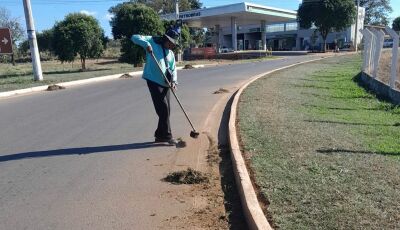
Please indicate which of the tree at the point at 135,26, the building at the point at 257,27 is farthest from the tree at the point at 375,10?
the tree at the point at 135,26

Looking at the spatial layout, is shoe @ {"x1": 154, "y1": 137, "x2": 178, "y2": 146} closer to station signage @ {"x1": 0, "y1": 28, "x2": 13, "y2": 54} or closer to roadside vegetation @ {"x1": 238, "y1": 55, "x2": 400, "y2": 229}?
roadside vegetation @ {"x1": 238, "y1": 55, "x2": 400, "y2": 229}

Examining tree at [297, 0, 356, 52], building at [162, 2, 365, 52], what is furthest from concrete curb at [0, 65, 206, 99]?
tree at [297, 0, 356, 52]

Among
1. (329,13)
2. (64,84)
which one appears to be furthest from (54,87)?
(329,13)

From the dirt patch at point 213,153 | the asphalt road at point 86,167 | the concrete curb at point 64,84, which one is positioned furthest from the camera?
the concrete curb at point 64,84

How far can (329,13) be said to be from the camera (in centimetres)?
6184

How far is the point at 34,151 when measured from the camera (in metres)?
6.99

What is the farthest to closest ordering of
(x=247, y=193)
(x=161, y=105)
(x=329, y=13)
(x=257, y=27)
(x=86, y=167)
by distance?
1. (x=257, y=27)
2. (x=329, y=13)
3. (x=161, y=105)
4. (x=86, y=167)
5. (x=247, y=193)

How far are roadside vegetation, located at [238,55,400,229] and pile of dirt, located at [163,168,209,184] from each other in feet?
2.12

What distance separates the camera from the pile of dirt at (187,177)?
5.43 meters

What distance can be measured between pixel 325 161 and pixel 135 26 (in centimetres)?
3029

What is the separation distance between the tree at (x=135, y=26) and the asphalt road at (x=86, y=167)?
22931 mm

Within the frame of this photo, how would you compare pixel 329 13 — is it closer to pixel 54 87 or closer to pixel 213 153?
pixel 54 87

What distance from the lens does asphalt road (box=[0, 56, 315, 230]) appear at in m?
4.44

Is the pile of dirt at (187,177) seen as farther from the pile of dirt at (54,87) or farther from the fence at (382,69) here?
the pile of dirt at (54,87)
